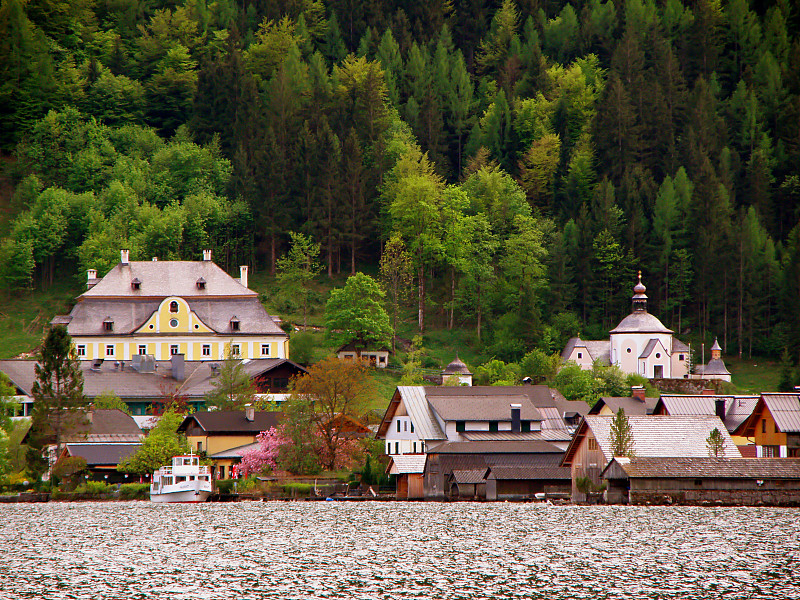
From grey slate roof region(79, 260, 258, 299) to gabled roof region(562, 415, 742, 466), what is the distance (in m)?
59.7

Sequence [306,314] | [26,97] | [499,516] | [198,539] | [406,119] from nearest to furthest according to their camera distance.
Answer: [198,539]
[499,516]
[306,314]
[26,97]
[406,119]

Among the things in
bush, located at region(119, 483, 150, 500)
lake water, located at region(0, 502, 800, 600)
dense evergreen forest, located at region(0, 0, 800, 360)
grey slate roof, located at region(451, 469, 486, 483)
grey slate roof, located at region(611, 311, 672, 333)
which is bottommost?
lake water, located at region(0, 502, 800, 600)

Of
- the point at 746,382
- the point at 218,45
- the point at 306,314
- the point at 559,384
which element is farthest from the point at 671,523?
the point at 218,45

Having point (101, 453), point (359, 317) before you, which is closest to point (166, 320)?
point (359, 317)

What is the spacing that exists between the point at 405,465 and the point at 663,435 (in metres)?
16.6

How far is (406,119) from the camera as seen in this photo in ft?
548

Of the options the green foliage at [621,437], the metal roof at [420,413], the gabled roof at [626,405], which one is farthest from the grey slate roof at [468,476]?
the gabled roof at [626,405]

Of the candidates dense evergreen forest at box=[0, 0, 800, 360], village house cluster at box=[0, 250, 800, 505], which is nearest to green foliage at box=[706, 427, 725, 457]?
village house cluster at box=[0, 250, 800, 505]

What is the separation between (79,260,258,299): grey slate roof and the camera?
415ft

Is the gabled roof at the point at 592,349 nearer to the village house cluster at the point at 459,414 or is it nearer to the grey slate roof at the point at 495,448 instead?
the village house cluster at the point at 459,414

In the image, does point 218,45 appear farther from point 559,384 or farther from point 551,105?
point 559,384

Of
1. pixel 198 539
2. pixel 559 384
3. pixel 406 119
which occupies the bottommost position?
pixel 198 539

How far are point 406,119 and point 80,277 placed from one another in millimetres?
52434

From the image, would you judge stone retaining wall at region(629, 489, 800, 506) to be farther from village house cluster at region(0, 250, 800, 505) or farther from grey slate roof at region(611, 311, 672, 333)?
grey slate roof at region(611, 311, 672, 333)
